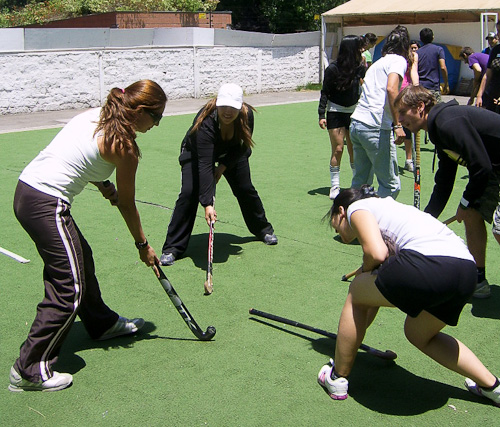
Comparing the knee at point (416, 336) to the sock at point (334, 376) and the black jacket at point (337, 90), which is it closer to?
the sock at point (334, 376)

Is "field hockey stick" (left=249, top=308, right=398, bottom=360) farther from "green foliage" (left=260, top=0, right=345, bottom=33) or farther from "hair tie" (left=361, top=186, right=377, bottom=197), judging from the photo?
"green foliage" (left=260, top=0, right=345, bottom=33)

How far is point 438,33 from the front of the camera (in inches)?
772

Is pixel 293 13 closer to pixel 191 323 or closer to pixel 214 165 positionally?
pixel 214 165

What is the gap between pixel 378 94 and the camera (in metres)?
6.29

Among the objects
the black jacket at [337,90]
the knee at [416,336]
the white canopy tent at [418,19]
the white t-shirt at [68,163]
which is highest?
the white canopy tent at [418,19]

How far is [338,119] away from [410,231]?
450cm

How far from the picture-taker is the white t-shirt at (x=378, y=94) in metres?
6.21

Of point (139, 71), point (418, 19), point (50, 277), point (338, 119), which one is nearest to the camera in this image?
point (50, 277)

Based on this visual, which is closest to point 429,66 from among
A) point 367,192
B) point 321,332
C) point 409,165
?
point 409,165

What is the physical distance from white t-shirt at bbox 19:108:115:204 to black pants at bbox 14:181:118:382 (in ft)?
0.20

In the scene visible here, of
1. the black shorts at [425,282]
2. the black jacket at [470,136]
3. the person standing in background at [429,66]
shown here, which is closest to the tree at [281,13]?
the person standing in background at [429,66]

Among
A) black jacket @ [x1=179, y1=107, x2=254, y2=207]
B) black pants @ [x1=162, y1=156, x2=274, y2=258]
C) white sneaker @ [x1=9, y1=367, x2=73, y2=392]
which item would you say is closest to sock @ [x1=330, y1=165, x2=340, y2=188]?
black pants @ [x1=162, y1=156, x2=274, y2=258]

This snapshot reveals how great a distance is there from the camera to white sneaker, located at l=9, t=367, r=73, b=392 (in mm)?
3555

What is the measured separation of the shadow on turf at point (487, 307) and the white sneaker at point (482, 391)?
3.59 feet
